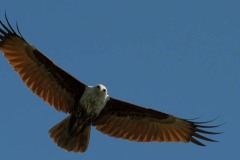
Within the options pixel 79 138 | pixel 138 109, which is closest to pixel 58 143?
pixel 79 138

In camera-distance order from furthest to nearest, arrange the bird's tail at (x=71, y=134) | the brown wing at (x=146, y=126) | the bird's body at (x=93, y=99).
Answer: the brown wing at (x=146, y=126), the bird's tail at (x=71, y=134), the bird's body at (x=93, y=99)

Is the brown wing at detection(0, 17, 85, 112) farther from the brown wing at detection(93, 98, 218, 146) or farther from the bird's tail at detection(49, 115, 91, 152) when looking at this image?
the brown wing at detection(93, 98, 218, 146)

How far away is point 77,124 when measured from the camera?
70.9ft

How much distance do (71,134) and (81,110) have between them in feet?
1.84

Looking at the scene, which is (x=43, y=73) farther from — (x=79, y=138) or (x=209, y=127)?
(x=209, y=127)

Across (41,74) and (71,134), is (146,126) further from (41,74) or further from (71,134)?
(41,74)

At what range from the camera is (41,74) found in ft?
72.3

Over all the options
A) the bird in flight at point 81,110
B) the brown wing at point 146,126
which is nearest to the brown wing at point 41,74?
the bird in flight at point 81,110

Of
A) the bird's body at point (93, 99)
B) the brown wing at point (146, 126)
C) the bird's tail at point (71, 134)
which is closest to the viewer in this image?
the bird's body at point (93, 99)

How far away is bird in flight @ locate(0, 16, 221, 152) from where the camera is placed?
21766 mm

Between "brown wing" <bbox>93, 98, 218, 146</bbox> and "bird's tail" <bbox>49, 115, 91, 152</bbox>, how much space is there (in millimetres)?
633

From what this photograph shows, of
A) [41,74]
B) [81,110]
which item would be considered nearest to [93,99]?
[81,110]

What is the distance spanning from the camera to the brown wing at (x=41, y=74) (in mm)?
21906

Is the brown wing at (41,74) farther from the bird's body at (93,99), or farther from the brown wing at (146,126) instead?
the brown wing at (146,126)
